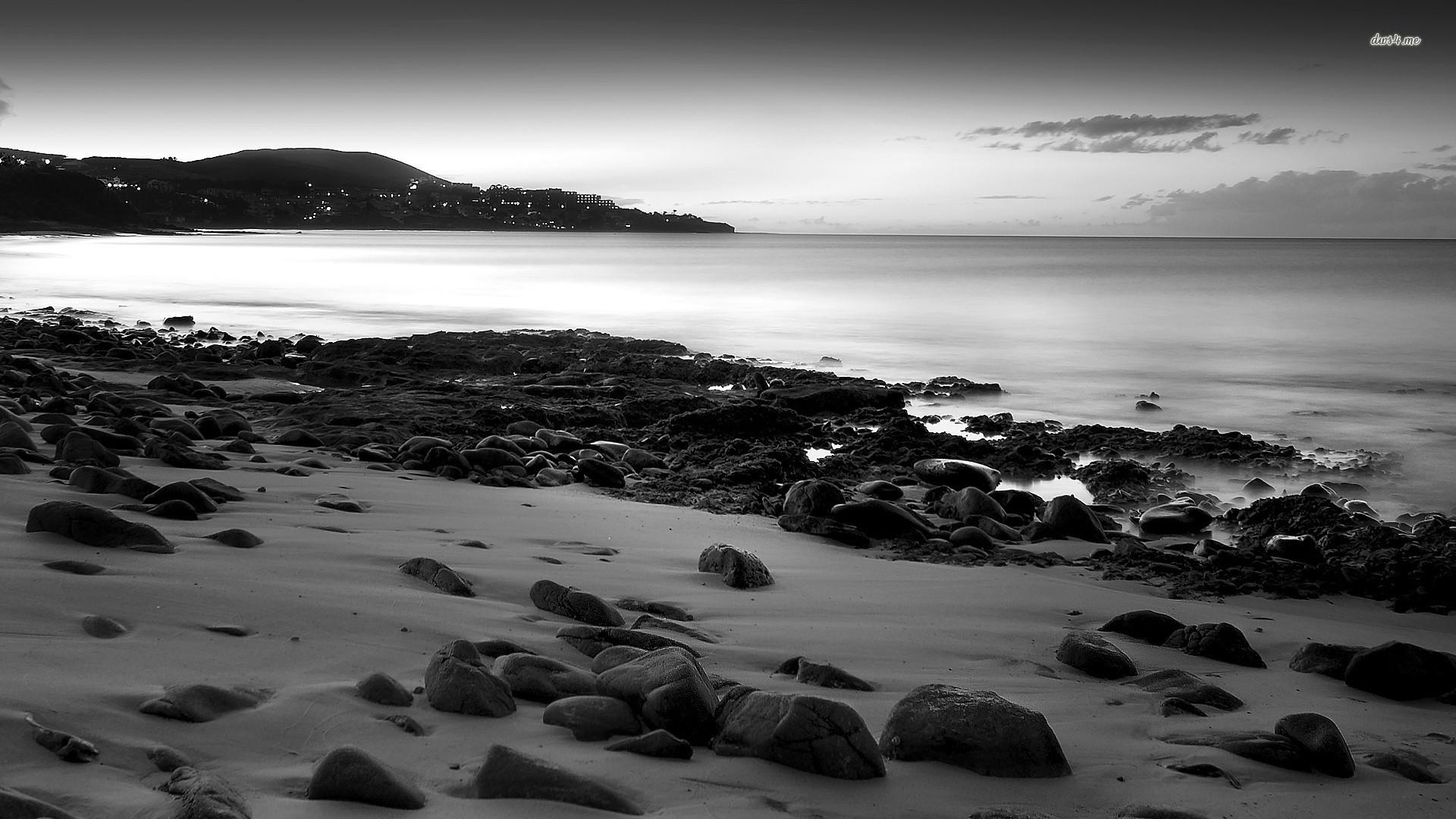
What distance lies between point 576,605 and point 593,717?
3.56 feet

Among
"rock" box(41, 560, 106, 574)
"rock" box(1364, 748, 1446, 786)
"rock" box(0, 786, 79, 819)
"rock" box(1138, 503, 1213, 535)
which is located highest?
"rock" box(0, 786, 79, 819)

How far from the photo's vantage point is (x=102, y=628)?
258 cm

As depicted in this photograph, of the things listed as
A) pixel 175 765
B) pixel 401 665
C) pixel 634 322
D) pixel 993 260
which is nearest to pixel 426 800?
pixel 175 765

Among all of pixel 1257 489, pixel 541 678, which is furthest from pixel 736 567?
pixel 1257 489

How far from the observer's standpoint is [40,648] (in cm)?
238

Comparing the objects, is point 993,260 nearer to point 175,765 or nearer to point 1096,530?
point 1096,530

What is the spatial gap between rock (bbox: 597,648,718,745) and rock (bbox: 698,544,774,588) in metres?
1.61

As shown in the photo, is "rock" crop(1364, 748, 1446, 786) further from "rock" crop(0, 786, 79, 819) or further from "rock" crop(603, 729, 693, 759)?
"rock" crop(0, 786, 79, 819)

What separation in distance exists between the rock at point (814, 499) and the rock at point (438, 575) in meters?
2.70

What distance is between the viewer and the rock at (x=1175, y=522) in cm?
649

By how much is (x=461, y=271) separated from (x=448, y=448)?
41.2 metres

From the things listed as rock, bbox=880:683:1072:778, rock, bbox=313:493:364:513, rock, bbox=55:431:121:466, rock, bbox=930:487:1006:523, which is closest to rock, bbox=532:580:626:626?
rock, bbox=880:683:1072:778

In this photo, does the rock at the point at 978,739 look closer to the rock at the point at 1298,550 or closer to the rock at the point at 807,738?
the rock at the point at 807,738

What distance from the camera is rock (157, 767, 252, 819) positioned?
169 centimetres
